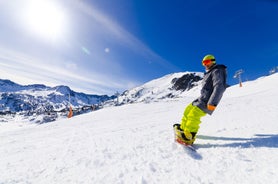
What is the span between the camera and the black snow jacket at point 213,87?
4.64 metres

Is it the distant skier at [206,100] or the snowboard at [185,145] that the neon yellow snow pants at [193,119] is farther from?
the snowboard at [185,145]

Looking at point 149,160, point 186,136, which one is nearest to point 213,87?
point 186,136

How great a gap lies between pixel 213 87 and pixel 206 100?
1.39ft

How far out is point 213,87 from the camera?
507 cm

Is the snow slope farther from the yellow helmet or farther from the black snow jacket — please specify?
the yellow helmet

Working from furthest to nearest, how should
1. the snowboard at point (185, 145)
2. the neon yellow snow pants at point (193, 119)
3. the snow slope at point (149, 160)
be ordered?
the neon yellow snow pants at point (193, 119) → the snowboard at point (185, 145) → the snow slope at point (149, 160)

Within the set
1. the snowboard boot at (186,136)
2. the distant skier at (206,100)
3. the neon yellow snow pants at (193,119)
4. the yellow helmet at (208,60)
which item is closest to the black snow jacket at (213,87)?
the distant skier at (206,100)

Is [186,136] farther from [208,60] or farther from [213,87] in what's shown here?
[208,60]

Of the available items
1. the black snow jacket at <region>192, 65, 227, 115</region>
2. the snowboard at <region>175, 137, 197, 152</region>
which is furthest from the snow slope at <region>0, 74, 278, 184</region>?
the black snow jacket at <region>192, 65, 227, 115</region>

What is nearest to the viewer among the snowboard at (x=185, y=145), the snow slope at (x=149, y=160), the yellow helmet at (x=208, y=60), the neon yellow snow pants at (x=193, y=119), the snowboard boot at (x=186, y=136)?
the snow slope at (x=149, y=160)

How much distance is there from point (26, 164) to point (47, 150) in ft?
2.90

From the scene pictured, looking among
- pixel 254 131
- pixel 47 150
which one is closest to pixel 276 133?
pixel 254 131

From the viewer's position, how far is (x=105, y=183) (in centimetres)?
301

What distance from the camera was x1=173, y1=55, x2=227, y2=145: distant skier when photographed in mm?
4625
